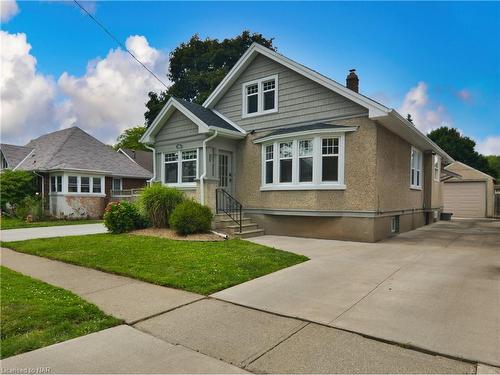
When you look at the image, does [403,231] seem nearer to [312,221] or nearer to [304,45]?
[312,221]

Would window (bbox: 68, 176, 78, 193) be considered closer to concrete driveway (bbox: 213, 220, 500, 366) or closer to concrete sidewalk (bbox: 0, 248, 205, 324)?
concrete sidewalk (bbox: 0, 248, 205, 324)

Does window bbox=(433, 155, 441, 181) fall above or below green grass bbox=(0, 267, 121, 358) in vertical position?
above

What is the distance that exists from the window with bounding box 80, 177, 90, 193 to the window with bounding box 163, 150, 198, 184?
33.3 ft

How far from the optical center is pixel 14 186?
2003 centimetres

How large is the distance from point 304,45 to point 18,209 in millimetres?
19574

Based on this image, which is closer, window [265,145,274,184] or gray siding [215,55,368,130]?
gray siding [215,55,368,130]

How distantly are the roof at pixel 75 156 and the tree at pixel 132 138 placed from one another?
2189cm

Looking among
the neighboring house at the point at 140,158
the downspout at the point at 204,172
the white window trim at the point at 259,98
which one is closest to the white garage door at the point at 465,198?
the white window trim at the point at 259,98

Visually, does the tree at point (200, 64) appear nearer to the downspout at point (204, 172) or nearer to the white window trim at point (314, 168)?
the downspout at point (204, 172)

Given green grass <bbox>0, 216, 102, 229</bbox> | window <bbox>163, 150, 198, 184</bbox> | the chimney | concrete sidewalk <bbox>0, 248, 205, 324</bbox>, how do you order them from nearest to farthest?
concrete sidewalk <bbox>0, 248, 205, 324</bbox>, the chimney, window <bbox>163, 150, 198, 184</bbox>, green grass <bbox>0, 216, 102, 229</bbox>

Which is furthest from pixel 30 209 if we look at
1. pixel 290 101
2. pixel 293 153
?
pixel 290 101

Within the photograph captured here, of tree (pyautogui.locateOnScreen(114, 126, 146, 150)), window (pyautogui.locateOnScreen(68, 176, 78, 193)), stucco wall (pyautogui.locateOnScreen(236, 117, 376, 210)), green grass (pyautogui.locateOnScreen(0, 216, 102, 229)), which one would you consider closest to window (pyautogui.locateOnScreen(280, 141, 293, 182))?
stucco wall (pyautogui.locateOnScreen(236, 117, 376, 210))

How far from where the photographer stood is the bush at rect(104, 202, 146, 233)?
11.9m

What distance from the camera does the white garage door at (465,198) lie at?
22516 mm
